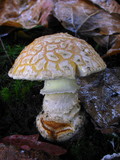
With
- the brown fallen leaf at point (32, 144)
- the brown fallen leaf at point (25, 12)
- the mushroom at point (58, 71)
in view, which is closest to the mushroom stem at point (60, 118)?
the mushroom at point (58, 71)

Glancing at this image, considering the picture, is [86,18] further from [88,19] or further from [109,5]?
[109,5]

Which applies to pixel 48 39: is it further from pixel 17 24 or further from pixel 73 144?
pixel 17 24

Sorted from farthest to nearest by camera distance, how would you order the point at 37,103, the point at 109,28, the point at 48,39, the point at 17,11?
the point at 17,11, the point at 109,28, the point at 37,103, the point at 48,39

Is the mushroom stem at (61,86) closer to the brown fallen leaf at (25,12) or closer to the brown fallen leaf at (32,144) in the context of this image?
the brown fallen leaf at (32,144)

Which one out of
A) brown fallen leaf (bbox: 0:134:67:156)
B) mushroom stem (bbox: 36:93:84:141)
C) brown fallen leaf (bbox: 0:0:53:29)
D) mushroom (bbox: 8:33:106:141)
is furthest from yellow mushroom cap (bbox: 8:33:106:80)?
brown fallen leaf (bbox: 0:0:53:29)

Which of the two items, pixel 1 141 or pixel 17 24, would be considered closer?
pixel 1 141

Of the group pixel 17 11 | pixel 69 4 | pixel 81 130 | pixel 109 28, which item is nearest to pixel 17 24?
pixel 17 11

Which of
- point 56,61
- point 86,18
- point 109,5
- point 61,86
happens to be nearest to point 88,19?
point 86,18
